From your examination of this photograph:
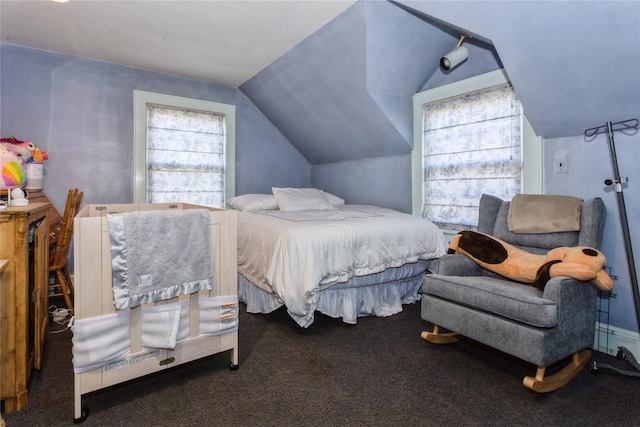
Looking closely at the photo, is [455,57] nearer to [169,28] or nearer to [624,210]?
[624,210]

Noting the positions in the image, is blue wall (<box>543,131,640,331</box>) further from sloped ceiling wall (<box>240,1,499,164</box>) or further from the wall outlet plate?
sloped ceiling wall (<box>240,1,499,164</box>)

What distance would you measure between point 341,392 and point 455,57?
2758 millimetres

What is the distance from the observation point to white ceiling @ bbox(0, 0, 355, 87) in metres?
2.74

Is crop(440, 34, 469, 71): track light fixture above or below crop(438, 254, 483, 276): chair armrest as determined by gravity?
above

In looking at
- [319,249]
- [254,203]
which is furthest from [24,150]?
[319,249]

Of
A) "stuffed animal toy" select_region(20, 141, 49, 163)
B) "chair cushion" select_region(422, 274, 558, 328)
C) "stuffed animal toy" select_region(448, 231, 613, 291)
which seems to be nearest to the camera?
"chair cushion" select_region(422, 274, 558, 328)

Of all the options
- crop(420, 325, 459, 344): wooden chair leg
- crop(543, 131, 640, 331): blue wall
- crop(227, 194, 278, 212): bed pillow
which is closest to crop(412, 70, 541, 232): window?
crop(543, 131, 640, 331): blue wall

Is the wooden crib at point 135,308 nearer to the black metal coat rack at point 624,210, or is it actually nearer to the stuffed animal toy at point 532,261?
the stuffed animal toy at point 532,261

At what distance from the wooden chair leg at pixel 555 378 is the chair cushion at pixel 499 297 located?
0.87 ft

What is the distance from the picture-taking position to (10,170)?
2.74m

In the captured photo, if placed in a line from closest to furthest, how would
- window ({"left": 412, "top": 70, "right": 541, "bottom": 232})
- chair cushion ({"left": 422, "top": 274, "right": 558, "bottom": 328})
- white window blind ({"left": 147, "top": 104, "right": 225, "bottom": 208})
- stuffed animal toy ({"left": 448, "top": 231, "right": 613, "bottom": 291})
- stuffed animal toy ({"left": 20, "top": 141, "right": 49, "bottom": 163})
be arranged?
chair cushion ({"left": 422, "top": 274, "right": 558, "bottom": 328}) < stuffed animal toy ({"left": 448, "top": 231, "right": 613, "bottom": 291}) < window ({"left": 412, "top": 70, "right": 541, "bottom": 232}) < stuffed animal toy ({"left": 20, "top": 141, "right": 49, "bottom": 163}) < white window blind ({"left": 147, "top": 104, "right": 225, "bottom": 208})

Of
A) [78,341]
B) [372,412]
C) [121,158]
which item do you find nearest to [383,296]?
[372,412]

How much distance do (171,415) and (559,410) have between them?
1.76 metres

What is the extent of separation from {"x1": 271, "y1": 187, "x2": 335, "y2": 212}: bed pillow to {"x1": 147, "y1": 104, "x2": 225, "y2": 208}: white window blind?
0.97 m
